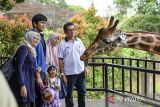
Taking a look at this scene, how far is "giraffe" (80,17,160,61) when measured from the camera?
6.18m

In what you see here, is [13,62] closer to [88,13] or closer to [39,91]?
[39,91]

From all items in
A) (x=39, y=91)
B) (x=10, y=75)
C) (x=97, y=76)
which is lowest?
(x=97, y=76)

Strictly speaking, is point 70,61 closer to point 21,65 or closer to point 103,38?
point 103,38

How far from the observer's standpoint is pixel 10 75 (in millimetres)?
4312

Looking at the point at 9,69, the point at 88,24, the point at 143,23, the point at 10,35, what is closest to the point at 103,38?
the point at 9,69

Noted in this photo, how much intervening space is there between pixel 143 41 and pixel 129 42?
0.26m

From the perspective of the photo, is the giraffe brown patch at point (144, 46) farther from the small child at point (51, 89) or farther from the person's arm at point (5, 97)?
the person's arm at point (5, 97)

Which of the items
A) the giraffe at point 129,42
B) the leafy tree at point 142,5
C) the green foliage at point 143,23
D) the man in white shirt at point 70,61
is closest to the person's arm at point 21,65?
the man in white shirt at point 70,61

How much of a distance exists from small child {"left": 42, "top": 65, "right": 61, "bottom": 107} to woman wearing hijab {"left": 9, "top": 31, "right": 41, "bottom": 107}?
34 cm

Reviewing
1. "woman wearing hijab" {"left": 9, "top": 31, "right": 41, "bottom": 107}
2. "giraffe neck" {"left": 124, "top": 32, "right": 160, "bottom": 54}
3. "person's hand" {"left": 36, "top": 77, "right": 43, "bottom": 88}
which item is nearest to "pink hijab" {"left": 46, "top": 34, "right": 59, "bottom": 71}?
"person's hand" {"left": 36, "top": 77, "right": 43, "bottom": 88}

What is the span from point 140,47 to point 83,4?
25.6 m

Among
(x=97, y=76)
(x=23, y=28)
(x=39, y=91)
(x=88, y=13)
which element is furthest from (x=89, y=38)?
(x=39, y=91)

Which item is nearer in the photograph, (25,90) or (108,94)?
(25,90)

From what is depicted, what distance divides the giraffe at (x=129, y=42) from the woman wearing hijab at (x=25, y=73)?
1623mm
